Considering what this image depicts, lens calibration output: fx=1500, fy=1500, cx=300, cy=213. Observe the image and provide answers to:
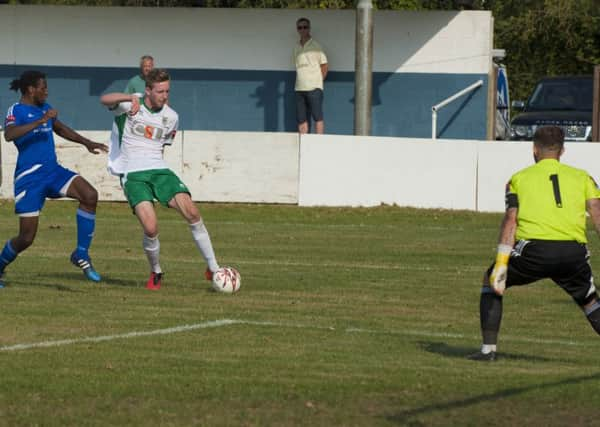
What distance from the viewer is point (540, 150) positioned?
9.63 m

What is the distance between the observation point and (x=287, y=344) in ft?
34.0

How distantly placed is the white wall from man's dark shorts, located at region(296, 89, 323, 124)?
4.17 ft

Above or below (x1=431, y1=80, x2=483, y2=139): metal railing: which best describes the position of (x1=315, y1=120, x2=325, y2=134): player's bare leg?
below

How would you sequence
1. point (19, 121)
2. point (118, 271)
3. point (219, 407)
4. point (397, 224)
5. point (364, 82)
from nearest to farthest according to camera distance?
point (219, 407) < point (19, 121) < point (118, 271) < point (397, 224) < point (364, 82)

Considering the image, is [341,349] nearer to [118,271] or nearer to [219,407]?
[219,407]

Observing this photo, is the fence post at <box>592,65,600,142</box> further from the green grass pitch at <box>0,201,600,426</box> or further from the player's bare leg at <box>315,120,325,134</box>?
the green grass pitch at <box>0,201,600,426</box>

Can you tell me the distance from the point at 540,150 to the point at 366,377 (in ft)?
6.21

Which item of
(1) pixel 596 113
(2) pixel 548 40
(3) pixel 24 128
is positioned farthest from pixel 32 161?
(2) pixel 548 40

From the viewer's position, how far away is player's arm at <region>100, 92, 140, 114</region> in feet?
42.8

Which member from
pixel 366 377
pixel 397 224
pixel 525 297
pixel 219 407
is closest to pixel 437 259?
pixel 525 297

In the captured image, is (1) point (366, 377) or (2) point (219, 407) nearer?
(2) point (219, 407)

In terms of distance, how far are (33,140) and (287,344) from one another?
4235 millimetres

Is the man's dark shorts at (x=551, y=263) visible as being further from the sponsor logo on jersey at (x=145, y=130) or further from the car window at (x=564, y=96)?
the car window at (x=564, y=96)

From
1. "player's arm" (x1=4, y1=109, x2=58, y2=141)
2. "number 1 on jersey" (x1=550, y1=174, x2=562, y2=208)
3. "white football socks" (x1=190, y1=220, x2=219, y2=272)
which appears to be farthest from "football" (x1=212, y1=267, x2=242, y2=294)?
"number 1 on jersey" (x1=550, y1=174, x2=562, y2=208)
